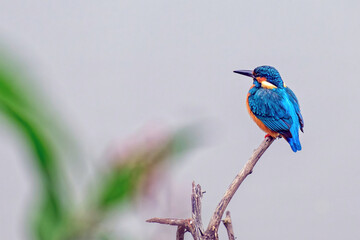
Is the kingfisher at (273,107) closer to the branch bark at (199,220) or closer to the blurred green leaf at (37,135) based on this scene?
the branch bark at (199,220)

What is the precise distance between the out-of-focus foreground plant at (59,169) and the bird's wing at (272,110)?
3.12 ft

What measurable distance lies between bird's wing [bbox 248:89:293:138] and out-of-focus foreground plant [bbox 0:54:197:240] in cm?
95

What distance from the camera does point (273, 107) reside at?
1.07 m

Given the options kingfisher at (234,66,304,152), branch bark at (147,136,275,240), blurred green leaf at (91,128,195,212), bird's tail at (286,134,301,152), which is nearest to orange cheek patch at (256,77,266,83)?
kingfisher at (234,66,304,152)

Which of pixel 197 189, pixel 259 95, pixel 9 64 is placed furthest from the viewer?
pixel 259 95

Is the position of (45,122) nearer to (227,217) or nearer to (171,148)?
(171,148)

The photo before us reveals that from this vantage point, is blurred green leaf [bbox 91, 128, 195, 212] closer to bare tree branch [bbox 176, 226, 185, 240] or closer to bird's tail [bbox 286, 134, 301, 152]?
bare tree branch [bbox 176, 226, 185, 240]

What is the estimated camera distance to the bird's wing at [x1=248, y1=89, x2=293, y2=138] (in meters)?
1.04

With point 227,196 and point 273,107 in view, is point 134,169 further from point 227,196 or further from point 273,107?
point 273,107

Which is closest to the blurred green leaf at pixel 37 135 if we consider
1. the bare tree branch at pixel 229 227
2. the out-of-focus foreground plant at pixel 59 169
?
the out-of-focus foreground plant at pixel 59 169

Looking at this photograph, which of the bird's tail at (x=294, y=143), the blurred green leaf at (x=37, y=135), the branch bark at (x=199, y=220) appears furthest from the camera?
the bird's tail at (x=294, y=143)

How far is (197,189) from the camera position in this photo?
833 mm

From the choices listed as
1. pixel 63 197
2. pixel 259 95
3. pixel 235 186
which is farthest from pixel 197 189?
pixel 63 197

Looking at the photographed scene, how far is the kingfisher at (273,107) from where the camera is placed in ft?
3.41
